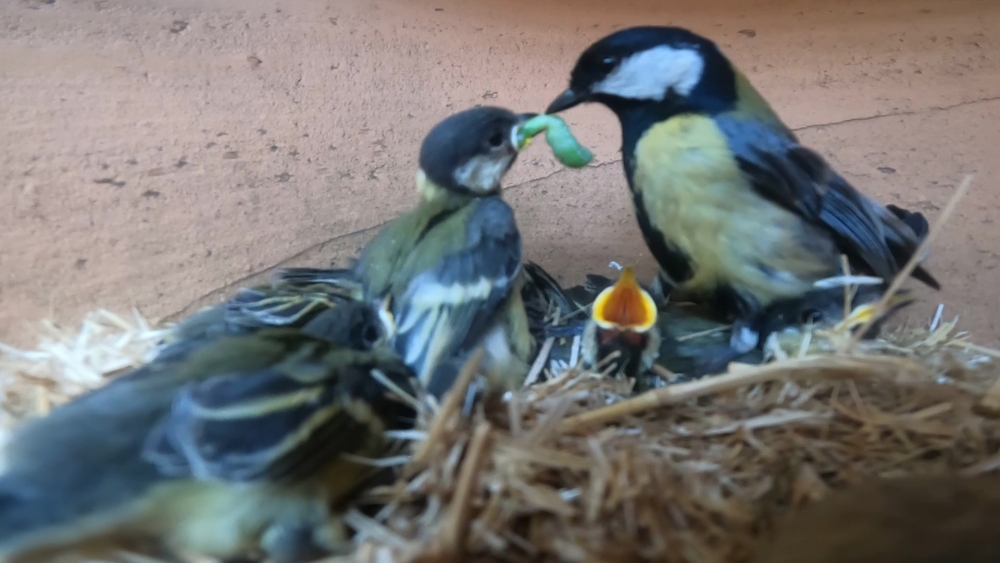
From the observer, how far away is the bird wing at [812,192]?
110 centimetres

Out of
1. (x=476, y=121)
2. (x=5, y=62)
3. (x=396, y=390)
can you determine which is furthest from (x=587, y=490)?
(x=5, y=62)

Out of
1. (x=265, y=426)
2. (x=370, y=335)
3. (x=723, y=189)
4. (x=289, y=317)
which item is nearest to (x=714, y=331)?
(x=723, y=189)

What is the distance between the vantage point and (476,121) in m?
1.22

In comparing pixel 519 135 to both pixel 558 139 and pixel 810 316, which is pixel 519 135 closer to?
pixel 558 139

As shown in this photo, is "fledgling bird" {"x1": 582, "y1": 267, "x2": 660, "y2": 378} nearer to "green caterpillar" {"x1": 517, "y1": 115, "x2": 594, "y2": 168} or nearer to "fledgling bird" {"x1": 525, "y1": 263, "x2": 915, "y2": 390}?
"fledgling bird" {"x1": 525, "y1": 263, "x2": 915, "y2": 390}

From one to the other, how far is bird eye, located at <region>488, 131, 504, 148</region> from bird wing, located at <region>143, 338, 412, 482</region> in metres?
0.58

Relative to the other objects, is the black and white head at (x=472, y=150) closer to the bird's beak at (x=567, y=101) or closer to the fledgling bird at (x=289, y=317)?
the bird's beak at (x=567, y=101)

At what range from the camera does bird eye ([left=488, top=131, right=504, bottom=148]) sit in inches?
48.6

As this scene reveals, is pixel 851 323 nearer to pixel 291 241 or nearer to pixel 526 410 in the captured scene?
pixel 526 410

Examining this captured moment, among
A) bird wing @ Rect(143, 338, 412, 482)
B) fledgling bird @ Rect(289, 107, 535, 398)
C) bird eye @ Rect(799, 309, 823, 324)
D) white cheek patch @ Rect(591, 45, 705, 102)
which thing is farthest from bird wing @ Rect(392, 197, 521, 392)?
bird eye @ Rect(799, 309, 823, 324)

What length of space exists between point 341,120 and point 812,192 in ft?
3.07

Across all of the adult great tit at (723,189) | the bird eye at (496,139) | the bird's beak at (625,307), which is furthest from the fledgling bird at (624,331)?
the bird eye at (496,139)

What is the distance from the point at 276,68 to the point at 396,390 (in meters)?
0.94

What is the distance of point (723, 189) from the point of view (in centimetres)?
109
